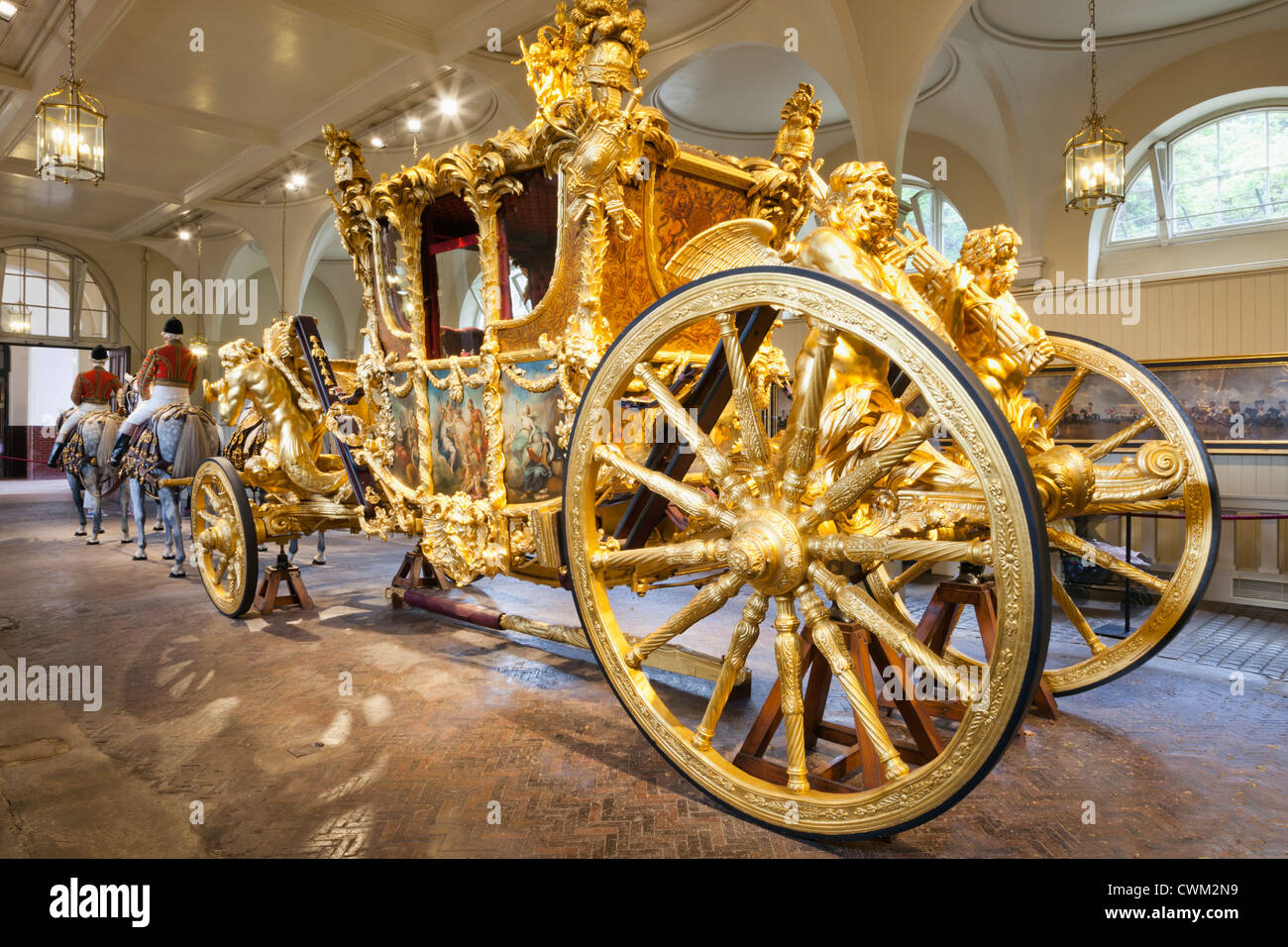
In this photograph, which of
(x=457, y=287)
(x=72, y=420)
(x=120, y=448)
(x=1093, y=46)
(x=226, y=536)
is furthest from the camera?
(x=457, y=287)

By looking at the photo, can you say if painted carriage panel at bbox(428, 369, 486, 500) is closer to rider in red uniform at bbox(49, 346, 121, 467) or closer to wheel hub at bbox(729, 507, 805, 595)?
wheel hub at bbox(729, 507, 805, 595)

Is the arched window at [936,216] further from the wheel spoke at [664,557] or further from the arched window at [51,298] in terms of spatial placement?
the arched window at [51,298]

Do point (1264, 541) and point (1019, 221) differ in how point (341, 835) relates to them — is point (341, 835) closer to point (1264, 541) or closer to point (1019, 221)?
point (1264, 541)

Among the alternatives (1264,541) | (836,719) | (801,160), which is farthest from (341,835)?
(1264,541)

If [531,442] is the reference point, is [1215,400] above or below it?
above

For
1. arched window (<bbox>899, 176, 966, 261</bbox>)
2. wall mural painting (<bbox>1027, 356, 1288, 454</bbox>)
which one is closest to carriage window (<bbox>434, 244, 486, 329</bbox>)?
arched window (<bbox>899, 176, 966, 261</bbox>)

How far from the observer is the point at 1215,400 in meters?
6.58

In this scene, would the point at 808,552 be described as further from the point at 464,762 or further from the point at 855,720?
the point at 464,762

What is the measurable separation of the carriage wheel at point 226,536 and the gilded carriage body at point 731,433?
0.14 ft

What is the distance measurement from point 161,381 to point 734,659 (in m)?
7.34

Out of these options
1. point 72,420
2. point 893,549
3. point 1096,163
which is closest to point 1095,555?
point 893,549

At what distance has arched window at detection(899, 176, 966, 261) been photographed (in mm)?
9477

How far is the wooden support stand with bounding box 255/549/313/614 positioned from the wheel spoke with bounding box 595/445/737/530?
145 inches

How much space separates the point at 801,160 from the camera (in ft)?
12.2
